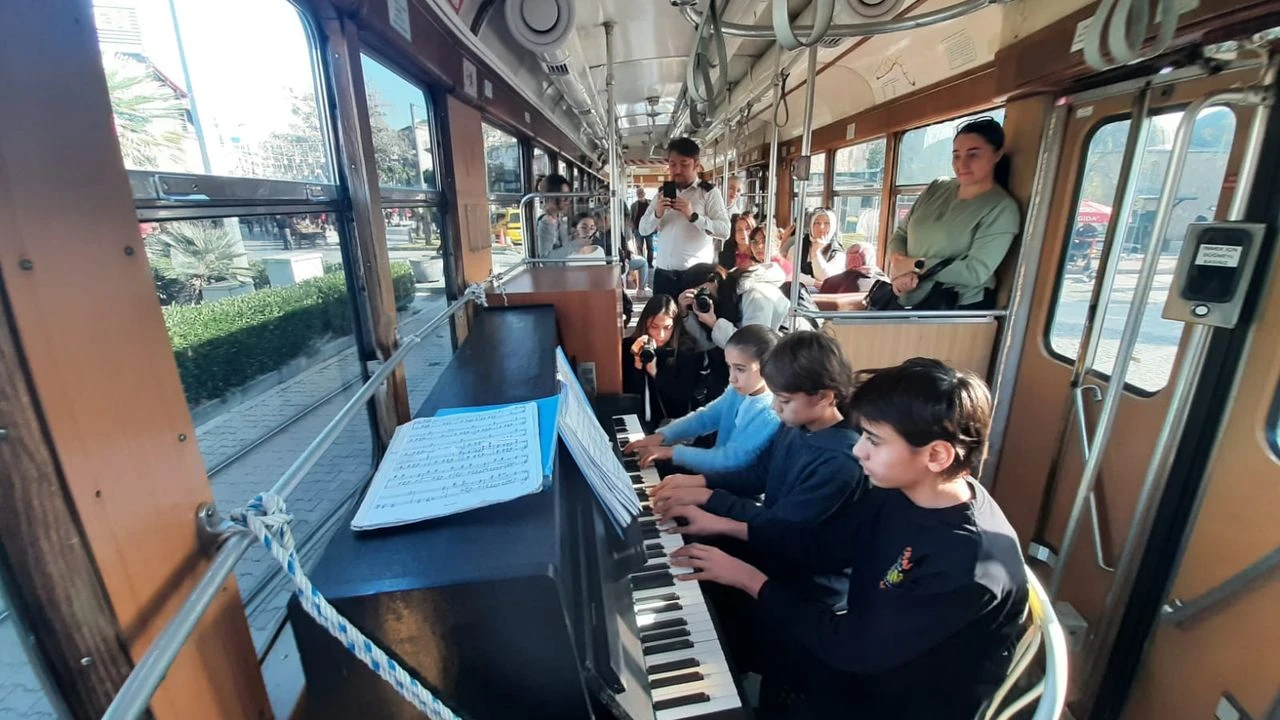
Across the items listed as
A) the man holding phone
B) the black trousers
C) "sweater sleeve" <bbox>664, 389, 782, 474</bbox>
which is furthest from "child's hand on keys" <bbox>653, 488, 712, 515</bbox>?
the black trousers

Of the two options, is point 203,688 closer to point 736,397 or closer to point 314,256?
point 314,256

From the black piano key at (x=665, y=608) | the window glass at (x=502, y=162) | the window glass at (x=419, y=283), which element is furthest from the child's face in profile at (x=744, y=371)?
the window glass at (x=502, y=162)

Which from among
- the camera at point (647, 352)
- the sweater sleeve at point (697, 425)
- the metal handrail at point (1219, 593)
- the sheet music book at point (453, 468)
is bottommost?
the metal handrail at point (1219, 593)

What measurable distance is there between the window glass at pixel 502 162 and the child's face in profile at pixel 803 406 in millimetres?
2757

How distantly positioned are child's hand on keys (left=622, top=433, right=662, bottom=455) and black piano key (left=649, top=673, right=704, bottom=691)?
1.06 meters

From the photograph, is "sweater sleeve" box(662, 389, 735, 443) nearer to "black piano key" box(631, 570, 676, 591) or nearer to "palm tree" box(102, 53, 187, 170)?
"black piano key" box(631, 570, 676, 591)

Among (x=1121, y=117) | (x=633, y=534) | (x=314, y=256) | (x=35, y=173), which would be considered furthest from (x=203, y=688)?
(x=1121, y=117)

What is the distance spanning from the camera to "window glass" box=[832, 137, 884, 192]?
5268mm

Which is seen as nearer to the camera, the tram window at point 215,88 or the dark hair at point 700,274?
the tram window at point 215,88

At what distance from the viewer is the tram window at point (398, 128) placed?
2.01 metres

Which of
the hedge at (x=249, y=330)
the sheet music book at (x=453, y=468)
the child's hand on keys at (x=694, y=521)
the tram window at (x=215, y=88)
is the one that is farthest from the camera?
the child's hand on keys at (x=694, y=521)

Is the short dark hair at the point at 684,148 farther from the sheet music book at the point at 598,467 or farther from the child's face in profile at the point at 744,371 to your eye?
the sheet music book at the point at 598,467

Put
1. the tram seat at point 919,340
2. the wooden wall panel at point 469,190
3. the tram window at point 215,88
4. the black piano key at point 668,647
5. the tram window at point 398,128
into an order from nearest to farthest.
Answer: the tram window at point 215,88
the black piano key at point 668,647
the tram window at point 398,128
the wooden wall panel at point 469,190
the tram seat at point 919,340

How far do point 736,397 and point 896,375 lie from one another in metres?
1.14
